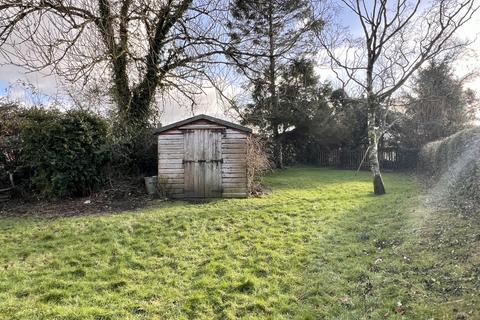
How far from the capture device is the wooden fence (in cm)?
2030

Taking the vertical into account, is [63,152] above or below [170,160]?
above

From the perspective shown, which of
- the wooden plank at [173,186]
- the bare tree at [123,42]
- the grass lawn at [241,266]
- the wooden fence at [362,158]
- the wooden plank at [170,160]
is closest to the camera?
the grass lawn at [241,266]

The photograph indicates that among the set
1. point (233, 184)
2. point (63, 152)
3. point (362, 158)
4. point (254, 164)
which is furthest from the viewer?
point (362, 158)

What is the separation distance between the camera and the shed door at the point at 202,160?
32.2 ft

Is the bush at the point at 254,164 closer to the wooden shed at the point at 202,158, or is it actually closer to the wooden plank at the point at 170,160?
the wooden shed at the point at 202,158

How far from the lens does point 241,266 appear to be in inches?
188

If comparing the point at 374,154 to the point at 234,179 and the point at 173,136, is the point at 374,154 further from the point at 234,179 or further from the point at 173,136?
the point at 173,136

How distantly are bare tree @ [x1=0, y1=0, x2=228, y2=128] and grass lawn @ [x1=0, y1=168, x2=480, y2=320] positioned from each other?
3.59 metres

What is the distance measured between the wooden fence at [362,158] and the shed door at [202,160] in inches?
532

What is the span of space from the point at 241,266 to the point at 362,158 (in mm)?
17925

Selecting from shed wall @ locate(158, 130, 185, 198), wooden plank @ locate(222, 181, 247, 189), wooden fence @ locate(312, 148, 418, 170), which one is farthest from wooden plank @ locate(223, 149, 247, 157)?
wooden fence @ locate(312, 148, 418, 170)

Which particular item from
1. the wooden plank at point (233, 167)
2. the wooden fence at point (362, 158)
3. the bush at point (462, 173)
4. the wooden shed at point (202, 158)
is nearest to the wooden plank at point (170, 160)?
the wooden shed at point (202, 158)

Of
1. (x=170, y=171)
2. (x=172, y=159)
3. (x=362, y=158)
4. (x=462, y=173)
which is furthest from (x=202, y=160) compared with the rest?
(x=362, y=158)

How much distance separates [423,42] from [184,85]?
760 centimetres
